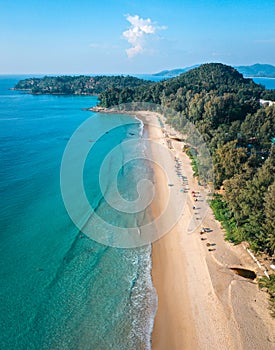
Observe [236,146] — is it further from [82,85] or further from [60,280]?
[82,85]

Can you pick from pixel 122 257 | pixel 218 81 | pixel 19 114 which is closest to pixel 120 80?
pixel 218 81

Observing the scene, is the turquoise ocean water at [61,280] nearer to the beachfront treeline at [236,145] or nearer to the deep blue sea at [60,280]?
the deep blue sea at [60,280]

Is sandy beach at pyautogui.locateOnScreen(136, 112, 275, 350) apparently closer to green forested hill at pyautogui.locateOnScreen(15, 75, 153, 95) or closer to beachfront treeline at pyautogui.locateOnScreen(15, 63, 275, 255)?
beachfront treeline at pyautogui.locateOnScreen(15, 63, 275, 255)

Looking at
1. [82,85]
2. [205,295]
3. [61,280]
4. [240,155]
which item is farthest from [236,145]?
[82,85]

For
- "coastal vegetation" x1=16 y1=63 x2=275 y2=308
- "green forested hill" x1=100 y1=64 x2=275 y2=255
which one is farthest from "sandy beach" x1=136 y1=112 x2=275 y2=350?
"green forested hill" x1=100 y1=64 x2=275 y2=255

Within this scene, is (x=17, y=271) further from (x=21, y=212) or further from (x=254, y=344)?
(x=254, y=344)

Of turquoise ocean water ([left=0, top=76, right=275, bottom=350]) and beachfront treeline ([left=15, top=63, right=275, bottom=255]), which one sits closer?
turquoise ocean water ([left=0, top=76, right=275, bottom=350])
